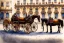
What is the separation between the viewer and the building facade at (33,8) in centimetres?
240

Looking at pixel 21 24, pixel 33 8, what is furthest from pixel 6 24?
pixel 33 8

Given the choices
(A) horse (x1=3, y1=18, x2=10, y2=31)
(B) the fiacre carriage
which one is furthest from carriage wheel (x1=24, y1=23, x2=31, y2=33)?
(A) horse (x1=3, y1=18, x2=10, y2=31)

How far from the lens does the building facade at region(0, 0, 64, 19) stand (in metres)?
2.40

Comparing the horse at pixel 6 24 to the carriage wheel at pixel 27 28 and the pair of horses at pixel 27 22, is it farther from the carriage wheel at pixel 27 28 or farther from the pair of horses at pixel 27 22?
the carriage wheel at pixel 27 28

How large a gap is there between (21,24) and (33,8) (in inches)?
5.5

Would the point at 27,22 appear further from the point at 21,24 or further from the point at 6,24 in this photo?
the point at 6,24

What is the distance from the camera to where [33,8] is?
2.42m

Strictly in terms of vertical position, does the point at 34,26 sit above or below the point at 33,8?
below

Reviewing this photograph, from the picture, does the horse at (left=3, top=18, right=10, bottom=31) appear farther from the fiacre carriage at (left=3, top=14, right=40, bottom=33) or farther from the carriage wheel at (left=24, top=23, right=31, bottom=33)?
the carriage wheel at (left=24, top=23, right=31, bottom=33)

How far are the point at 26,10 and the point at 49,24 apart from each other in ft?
0.62

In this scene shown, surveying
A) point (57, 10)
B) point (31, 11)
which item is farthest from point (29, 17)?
point (57, 10)

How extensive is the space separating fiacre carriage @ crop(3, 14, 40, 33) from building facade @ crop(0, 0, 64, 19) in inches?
1.1

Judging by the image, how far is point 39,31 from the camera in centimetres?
241

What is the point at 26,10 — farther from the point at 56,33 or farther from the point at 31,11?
the point at 56,33
